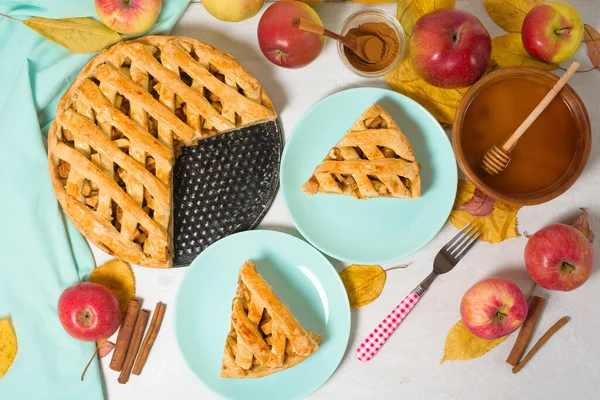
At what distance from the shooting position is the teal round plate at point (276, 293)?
5.08 feet

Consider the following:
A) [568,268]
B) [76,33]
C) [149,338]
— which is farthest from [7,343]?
[568,268]

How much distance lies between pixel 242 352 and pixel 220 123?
604 millimetres

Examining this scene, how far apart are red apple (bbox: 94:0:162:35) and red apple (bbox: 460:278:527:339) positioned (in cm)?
116

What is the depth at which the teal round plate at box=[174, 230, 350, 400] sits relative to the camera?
5.08 ft

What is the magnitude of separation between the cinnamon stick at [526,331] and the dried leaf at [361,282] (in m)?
0.43

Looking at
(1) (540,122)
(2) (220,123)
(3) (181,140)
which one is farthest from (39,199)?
(1) (540,122)

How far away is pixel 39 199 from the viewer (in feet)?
5.14

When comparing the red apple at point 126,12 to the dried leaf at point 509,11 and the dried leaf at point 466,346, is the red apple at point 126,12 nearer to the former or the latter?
the dried leaf at point 509,11

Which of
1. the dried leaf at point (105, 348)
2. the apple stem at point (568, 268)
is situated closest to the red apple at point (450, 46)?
the apple stem at point (568, 268)

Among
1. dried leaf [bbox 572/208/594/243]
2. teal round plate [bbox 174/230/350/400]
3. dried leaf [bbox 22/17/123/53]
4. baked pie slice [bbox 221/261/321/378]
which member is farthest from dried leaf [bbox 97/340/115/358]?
dried leaf [bbox 572/208/594/243]

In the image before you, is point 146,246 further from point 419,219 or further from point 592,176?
point 592,176

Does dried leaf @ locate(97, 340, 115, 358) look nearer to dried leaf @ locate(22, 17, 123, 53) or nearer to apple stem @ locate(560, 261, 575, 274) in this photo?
dried leaf @ locate(22, 17, 123, 53)

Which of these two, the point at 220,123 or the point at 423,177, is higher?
the point at 423,177

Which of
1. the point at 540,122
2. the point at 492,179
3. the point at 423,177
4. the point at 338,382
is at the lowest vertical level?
the point at 338,382
